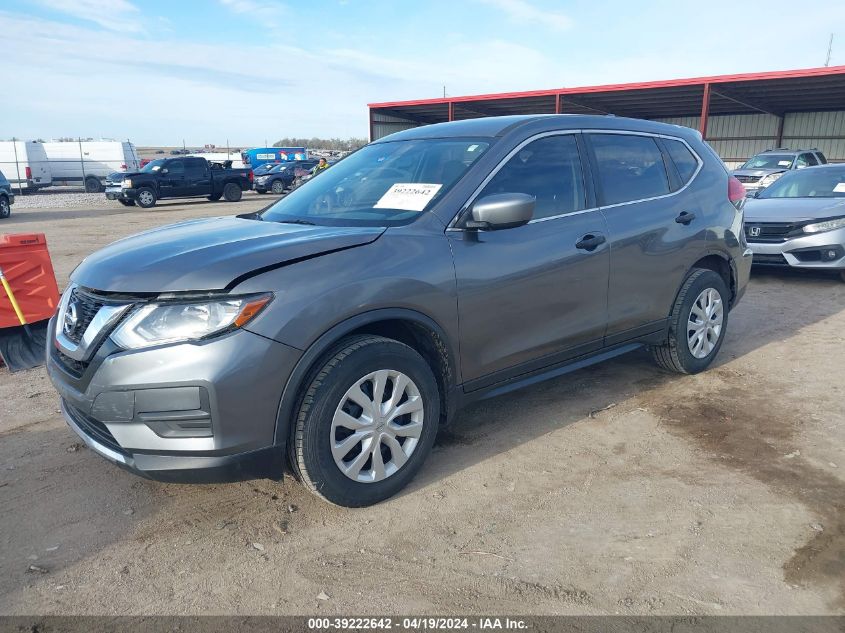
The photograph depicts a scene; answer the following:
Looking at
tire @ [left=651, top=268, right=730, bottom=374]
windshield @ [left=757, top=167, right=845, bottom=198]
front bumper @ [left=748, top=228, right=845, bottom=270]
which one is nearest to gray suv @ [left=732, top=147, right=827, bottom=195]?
windshield @ [left=757, top=167, right=845, bottom=198]

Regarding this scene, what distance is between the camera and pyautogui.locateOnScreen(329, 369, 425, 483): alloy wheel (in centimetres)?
289

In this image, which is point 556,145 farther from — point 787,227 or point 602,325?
point 787,227

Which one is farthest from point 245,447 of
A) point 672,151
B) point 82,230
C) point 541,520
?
point 82,230

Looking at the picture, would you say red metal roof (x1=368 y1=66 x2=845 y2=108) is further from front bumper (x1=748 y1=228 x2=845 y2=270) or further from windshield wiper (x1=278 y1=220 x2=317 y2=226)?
windshield wiper (x1=278 y1=220 x2=317 y2=226)

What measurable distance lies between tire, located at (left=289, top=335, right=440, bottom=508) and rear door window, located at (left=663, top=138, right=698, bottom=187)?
8.85 ft

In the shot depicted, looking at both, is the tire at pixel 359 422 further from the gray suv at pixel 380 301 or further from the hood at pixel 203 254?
the hood at pixel 203 254

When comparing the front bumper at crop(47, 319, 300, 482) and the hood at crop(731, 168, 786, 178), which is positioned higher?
the hood at crop(731, 168, 786, 178)

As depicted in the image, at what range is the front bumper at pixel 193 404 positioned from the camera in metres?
2.54

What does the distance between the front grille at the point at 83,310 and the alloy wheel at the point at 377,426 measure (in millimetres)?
1144

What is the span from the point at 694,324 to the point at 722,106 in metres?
29.9

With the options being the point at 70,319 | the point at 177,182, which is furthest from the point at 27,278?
the point at 177,182

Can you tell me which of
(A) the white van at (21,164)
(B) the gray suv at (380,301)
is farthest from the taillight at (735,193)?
(A) the white van at (21,164)

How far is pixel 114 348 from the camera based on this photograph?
2.63 metres

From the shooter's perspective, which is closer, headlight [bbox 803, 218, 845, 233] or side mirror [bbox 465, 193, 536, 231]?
side mirror [bbox 465, 193, 536, 231]
